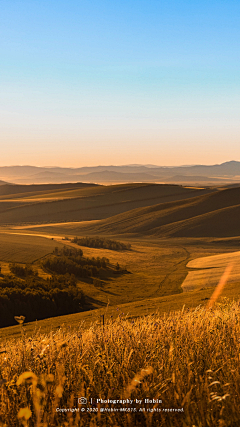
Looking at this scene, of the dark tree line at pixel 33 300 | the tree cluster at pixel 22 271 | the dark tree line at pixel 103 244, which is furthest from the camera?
the dark tree line at pixel 103 244

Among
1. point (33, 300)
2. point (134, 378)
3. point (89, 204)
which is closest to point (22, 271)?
point (33, 300)

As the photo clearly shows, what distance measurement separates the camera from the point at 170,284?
26047 mm

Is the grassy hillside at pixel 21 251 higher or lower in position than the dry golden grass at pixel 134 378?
lower

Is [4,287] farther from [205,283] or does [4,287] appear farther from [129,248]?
[129,248]

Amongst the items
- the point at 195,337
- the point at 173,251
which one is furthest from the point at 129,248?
the point at 195,337

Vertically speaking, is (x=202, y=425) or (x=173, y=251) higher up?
(x=202, y=425)

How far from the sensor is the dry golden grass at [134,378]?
8.54 feet

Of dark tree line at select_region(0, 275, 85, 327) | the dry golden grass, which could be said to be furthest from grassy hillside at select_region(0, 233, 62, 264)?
the dry golden grass

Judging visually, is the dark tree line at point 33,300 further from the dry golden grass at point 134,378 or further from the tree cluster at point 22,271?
the dry golden grass at point 134,378

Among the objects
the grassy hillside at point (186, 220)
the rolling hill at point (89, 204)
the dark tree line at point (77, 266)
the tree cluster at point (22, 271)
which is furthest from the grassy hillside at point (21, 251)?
the rolling hill at point (89, 204)

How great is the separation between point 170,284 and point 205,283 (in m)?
3.81

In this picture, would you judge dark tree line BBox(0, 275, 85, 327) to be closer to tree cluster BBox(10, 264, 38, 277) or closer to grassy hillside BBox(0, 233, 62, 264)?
tree cluster BBox(10, 264, 38, 277)

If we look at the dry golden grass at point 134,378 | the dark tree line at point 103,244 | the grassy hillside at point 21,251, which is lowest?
the dark tree line at point 103,244

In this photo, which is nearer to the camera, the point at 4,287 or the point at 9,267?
the point at 4,287
